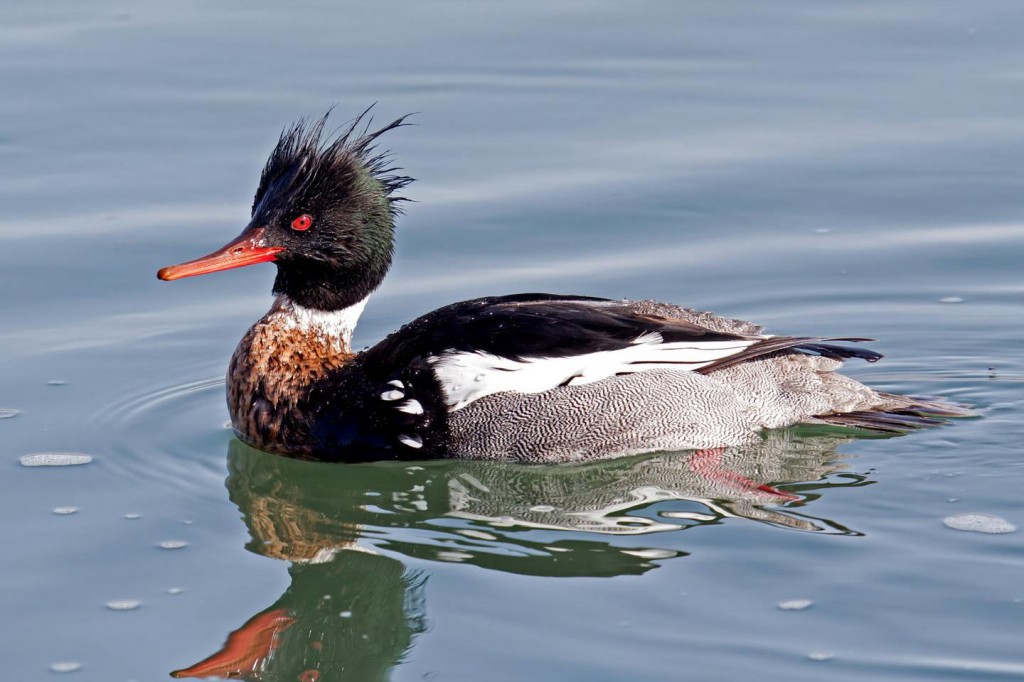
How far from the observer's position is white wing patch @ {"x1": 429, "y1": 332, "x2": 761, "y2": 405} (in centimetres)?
805

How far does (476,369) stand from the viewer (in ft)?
26.4

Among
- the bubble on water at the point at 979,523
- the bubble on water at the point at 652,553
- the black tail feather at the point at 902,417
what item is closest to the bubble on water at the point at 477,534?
the bubble on water at the point at 652,553

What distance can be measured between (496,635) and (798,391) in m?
2.82

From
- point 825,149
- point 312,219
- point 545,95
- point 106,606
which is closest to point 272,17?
point 545,95

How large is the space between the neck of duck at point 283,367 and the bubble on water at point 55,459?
33.3 inches

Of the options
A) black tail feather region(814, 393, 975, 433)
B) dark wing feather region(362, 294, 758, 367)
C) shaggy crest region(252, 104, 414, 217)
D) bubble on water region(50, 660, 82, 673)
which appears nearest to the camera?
bubble on water region(50, 660, 82, 673)

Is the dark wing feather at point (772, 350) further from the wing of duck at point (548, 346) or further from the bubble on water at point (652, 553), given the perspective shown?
the bubble on water at point (652, 553)

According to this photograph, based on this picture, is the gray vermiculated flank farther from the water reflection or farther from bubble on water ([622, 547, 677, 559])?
bubble on water ([622, 547, 677, 559])

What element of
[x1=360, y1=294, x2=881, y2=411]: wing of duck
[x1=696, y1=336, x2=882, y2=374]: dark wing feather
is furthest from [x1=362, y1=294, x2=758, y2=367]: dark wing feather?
[x1=696, y1=336, x2=882, y2=374]: dark wing feather

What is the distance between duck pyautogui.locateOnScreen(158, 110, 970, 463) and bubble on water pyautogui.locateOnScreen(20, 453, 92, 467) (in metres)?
0.85

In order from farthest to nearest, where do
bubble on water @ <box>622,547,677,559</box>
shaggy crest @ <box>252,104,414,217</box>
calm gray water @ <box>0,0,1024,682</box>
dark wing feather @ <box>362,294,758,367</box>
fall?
shaggy crest @ <box>252,104,414,217</box> < dark wing feather @ <box>362,294,758,367</box> < bubble on water @ <box>622,547,677,559</box> < calm gray water @ <box>0,0,1024,682</box>

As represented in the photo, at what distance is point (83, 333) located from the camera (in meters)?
9.83

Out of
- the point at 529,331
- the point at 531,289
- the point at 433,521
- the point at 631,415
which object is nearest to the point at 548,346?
the point at 529,331

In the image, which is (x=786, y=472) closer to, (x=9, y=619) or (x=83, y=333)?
(x=9, y=619)
